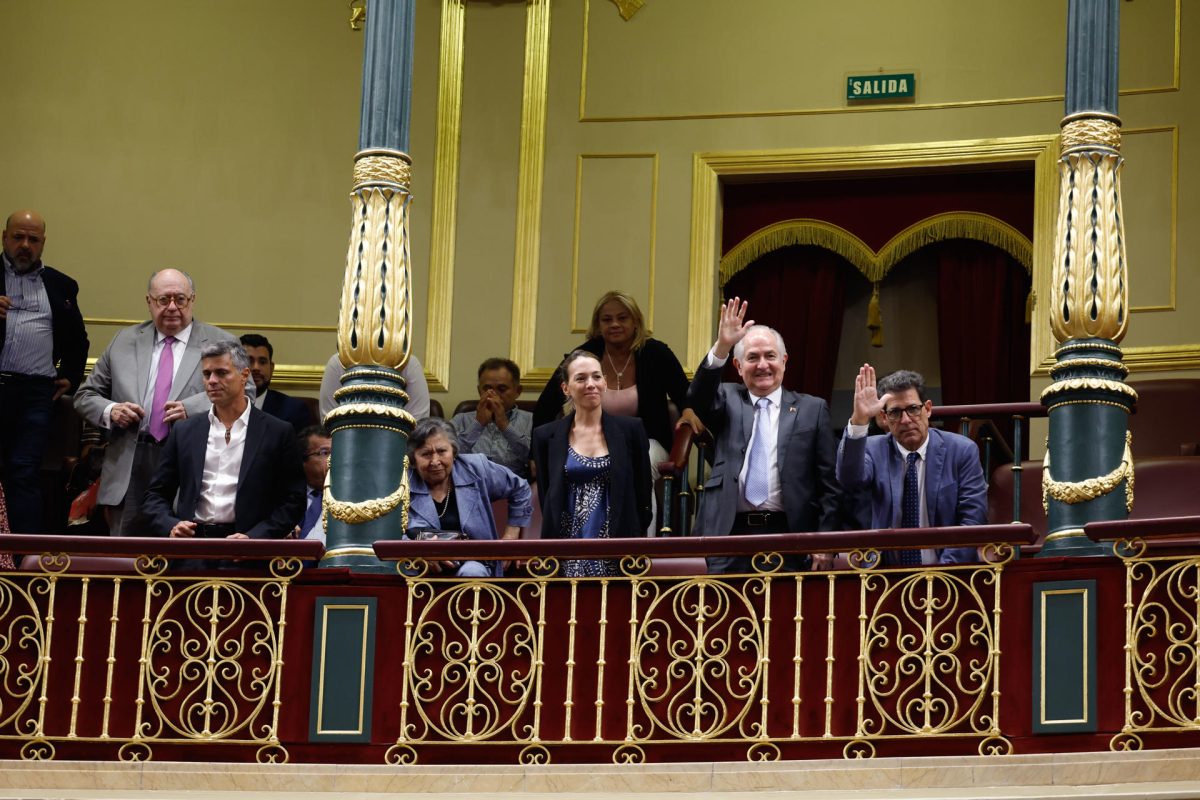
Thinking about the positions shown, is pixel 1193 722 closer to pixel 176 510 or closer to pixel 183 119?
pixel 176 510

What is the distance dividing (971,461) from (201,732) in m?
2.66

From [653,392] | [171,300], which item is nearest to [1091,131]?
[653,392]

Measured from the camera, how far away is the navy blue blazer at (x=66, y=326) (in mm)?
9375

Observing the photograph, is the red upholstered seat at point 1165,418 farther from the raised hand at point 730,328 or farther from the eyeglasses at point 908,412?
the raised hand at point 730,328

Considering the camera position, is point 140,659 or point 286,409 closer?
point 140,659

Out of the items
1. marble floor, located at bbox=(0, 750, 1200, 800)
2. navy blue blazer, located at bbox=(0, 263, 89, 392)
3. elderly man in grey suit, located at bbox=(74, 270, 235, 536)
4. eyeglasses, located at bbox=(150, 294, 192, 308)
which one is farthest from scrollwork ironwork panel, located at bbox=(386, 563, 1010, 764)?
navy blue blazer, located at bbox=(0, 263, 89, 392)

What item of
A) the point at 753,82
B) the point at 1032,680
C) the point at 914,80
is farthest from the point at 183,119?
the point at 1032,680

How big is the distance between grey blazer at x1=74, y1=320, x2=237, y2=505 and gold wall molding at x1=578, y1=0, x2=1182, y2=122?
8.92 feet

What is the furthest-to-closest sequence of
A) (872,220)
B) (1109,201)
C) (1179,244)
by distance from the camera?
(872,220), (1179,244), (1109,201)

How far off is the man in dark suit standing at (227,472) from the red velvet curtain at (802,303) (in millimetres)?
3517

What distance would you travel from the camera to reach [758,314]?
10766 mm

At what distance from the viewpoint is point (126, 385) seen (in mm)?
8844

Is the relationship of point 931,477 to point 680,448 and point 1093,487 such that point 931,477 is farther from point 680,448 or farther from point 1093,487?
point 680,448

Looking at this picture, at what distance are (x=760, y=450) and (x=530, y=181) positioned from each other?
11.9 ft
